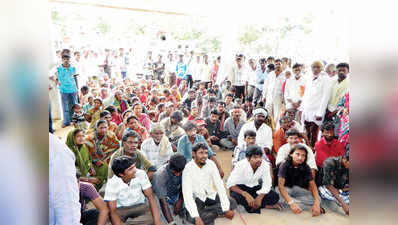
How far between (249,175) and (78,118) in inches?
55.5

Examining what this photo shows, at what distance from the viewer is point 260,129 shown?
257 cm

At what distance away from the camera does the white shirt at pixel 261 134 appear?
8.38ft

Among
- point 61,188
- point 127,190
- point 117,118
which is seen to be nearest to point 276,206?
point 127,190

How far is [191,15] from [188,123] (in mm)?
859

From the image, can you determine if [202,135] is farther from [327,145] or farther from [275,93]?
[327,145]

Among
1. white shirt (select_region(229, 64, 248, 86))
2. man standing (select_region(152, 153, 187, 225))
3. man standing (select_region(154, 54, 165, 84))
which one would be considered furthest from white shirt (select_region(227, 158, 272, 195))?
man standing (select_region(154, 54, 165, 84))

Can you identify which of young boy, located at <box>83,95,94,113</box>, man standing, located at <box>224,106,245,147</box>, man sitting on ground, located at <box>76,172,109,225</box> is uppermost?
young boy, located at <box>83,95,94,113</box>

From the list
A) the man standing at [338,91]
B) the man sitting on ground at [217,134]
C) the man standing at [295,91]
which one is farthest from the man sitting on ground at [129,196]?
the man standing at [338,91]

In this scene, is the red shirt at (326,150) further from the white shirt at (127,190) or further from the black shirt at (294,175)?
the white shirt at (127,190)

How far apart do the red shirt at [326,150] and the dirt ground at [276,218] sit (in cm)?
43

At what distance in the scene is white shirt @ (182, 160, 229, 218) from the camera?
7.66 feet

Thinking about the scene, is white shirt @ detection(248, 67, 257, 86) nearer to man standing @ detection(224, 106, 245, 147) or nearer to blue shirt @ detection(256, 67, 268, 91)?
blue shirt @ detection(256, 67, 268, 91)
